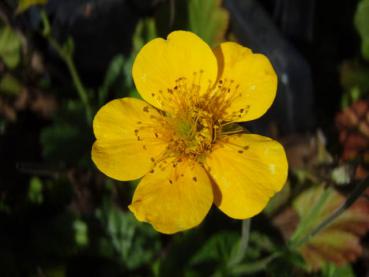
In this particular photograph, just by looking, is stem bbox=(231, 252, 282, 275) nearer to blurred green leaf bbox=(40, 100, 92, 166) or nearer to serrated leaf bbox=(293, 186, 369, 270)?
serrated leaf bbox=(293, 186, 369, 270)

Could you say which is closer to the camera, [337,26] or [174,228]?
[174,228]

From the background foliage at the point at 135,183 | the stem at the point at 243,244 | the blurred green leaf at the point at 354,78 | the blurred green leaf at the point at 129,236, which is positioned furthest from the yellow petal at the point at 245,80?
the blurred green leaf at the point at 354,78

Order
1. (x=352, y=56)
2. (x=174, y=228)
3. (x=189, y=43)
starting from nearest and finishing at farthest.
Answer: (x=174, y=228)
(x=189, y=43)
(x=352, y=56)

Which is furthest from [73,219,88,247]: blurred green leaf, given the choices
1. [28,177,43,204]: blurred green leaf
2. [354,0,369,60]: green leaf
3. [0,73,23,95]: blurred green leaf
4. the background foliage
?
[354,0,369,60]: green leaf

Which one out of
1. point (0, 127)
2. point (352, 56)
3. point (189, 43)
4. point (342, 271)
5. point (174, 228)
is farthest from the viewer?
point (352, 56)

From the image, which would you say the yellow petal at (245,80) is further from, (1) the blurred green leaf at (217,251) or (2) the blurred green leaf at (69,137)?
(2) the blurred green leaf at (69,137)

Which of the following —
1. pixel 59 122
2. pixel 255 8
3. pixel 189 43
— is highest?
pixel 189 43

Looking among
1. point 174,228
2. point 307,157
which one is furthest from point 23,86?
point 174,228

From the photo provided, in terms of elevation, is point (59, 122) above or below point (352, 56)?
below

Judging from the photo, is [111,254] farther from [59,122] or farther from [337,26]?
[337,26]
